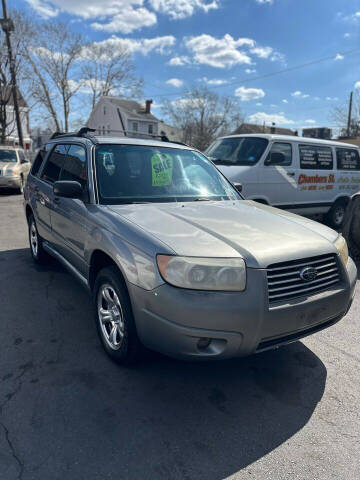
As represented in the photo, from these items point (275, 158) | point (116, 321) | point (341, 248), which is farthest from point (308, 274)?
point (275, 158)

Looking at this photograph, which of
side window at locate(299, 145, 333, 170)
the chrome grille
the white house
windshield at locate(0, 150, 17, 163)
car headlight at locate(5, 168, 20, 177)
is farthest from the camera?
the white house

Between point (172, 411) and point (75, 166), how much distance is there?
8.62ft

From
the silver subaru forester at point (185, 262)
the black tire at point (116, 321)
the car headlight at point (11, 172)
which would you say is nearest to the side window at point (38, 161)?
the silver subaru forester at point (185, 262)

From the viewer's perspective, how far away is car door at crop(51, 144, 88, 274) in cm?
334

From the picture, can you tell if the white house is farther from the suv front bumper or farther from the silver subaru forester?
the suv front bumper

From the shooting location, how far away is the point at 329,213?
8.58 m

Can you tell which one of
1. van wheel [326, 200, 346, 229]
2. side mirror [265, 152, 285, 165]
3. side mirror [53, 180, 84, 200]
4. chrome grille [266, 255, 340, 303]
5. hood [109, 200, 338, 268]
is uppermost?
side mirror [265, 152, 285, 165]

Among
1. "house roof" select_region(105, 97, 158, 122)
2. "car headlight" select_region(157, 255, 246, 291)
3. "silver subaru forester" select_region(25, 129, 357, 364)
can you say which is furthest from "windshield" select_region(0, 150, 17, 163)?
"house roof" select_region(105, 97, 158, 122)

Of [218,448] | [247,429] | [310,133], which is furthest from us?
[310,133]

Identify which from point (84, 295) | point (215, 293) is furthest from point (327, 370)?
point (84, 295)

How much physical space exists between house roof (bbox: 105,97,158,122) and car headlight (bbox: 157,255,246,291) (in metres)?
45.8

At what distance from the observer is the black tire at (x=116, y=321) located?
8.44 ft

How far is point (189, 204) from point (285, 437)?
2038 mm

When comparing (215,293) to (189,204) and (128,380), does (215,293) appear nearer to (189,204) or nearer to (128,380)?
(128,380)
